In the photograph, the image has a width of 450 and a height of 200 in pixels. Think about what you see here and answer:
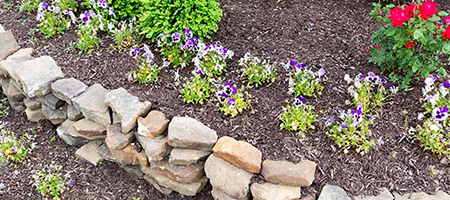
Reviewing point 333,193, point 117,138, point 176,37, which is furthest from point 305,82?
point 117,138

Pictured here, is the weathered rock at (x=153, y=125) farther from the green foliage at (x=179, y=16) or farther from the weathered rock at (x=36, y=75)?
the weathered rock at (x=36, y=75)

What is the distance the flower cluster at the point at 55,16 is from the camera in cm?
399

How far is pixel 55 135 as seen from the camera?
3.73 meters

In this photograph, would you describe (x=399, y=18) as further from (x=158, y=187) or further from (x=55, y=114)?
(x=55, y=114)

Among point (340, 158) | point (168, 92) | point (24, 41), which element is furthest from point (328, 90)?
point (24, 41)

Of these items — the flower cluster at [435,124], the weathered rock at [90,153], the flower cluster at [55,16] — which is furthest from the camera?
the flower cluster at [55,16]

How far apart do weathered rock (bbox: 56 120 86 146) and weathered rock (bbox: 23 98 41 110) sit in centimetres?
30

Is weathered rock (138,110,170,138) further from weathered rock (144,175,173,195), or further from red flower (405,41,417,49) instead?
red flower (405,41,417,49)

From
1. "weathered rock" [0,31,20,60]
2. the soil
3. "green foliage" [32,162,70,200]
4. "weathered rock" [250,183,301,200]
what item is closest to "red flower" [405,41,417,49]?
the soil

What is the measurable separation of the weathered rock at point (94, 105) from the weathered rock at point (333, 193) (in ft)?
5.49

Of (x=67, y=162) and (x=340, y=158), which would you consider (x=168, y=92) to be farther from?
(x=340, y=158)

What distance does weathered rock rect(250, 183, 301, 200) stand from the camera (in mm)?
2664

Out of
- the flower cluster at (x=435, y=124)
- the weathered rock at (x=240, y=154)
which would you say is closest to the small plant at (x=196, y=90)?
the weathered rock at (x=240, y=154)

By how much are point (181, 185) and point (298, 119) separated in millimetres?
982
